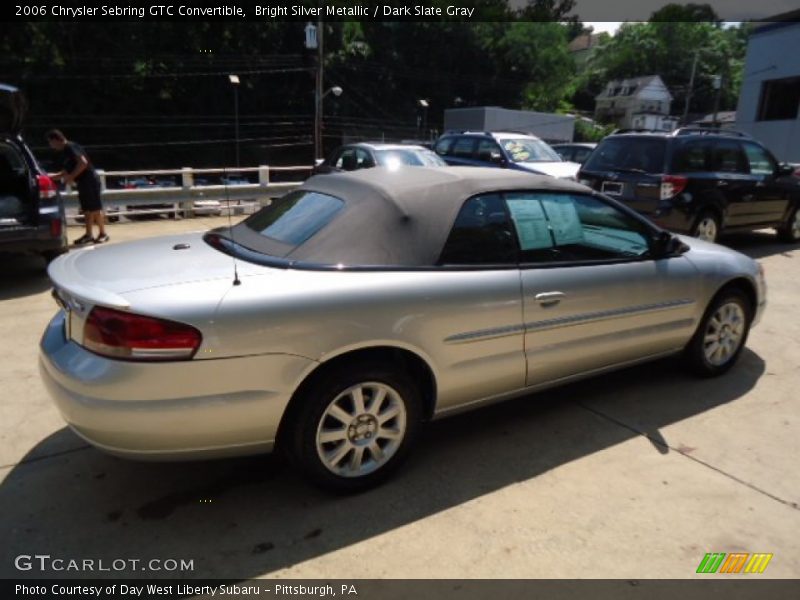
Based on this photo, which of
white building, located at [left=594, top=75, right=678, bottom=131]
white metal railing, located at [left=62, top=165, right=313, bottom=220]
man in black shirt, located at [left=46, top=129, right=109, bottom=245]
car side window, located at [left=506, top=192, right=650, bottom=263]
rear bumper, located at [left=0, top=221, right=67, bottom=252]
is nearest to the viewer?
car side window, located at [left=506, top=192, right=650, bottom=263]

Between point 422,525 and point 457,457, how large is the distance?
25.3 inches

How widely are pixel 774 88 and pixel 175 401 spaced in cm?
3078

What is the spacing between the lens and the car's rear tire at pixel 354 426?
2693 millimetres

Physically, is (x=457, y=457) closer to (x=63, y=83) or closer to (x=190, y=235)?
(x=190, y=235)

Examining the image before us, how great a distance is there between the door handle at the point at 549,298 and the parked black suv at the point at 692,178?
5122mm

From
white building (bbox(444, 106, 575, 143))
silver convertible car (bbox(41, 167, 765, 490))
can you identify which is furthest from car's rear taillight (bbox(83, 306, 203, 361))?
white building (bbox(444, 106, 575, 143))

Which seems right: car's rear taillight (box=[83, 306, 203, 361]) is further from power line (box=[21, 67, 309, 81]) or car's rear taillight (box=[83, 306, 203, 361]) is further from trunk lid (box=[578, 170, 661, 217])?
power line (box=[21, 67, 309, 81])

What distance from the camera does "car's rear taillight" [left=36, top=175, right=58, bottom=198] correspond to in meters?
6.48

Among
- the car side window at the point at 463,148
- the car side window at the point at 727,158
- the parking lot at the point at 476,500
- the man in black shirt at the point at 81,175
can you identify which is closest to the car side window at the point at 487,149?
the car side window at the point at 463,148

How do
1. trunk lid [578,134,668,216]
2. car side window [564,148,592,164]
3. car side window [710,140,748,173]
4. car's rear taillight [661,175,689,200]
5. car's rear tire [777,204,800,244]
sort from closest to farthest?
car's rear taillight [661,175,689,200] < trunk lid [578,134,668,216] < car side window [710,140,748,173] < car's rear tire [777,204,800,244] < car side window [564,148,592,164]

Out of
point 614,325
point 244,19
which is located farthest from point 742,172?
point 244,19

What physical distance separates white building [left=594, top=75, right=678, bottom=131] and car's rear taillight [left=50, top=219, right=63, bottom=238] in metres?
72.8

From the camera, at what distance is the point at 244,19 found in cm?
3641

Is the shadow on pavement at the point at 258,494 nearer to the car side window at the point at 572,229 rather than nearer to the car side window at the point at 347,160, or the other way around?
the car side window at the point at 572,229
